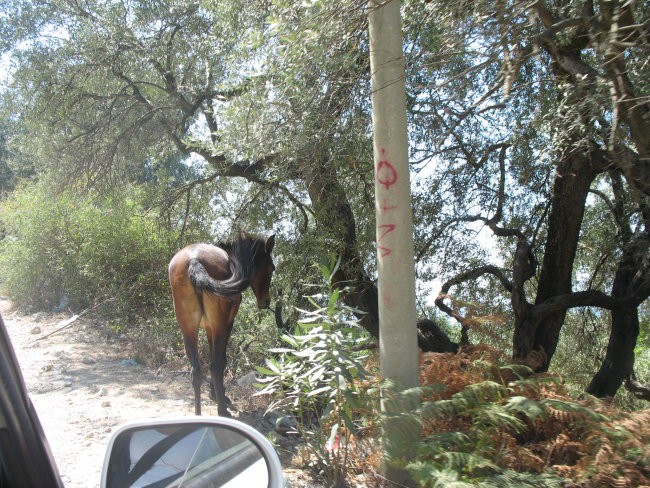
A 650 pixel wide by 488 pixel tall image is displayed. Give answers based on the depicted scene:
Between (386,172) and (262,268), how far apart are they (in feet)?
9.20

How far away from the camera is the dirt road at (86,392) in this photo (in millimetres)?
4988

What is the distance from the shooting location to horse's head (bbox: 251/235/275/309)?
6.11 m

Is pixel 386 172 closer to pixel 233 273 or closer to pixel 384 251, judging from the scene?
pixel 384 251

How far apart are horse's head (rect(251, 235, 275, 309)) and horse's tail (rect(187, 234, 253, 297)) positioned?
138mm

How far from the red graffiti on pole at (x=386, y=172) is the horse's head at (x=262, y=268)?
2.54m

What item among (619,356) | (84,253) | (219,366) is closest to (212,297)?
(219,366)

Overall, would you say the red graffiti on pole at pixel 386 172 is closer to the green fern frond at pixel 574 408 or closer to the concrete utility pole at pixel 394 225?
the concrete utility pole at pixel 394 225

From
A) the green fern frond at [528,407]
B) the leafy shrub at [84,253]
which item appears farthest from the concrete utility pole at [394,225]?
the leafy shrub at [84,253]

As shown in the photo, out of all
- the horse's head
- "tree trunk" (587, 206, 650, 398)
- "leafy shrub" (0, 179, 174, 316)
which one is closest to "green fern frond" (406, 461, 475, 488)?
the horse's head

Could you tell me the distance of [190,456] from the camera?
6.96 ft

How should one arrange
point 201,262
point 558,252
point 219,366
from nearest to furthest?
1. point 201,262
2. point 219,366
3. point 558,252

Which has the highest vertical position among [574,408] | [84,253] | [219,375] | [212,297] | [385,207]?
[84,253]

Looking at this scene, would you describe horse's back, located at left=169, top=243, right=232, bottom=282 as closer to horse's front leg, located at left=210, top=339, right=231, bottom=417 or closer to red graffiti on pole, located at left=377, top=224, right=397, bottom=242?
Result: horse's front leg, located at left=210, top=339, right=231, bottom=417

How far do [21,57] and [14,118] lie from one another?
1.68 meters
